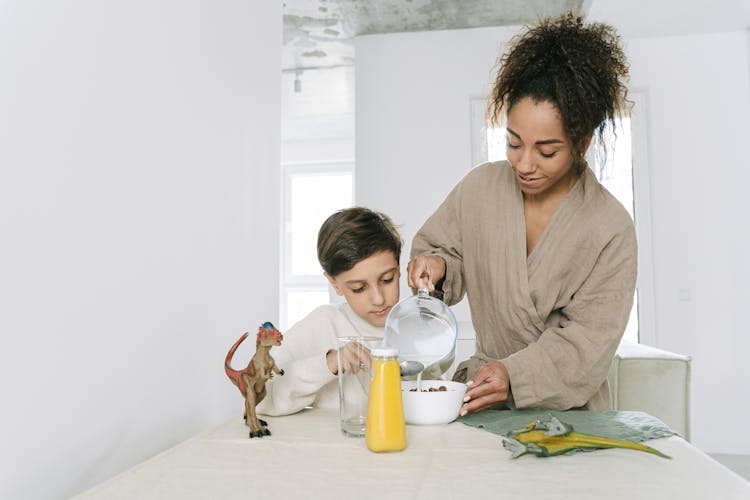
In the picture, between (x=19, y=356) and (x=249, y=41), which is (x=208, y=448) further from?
(x=249, y=41)

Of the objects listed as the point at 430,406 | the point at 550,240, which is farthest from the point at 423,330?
the point at 550,240

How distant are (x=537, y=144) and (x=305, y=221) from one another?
588 cm

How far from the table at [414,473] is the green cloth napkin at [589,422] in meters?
0.03

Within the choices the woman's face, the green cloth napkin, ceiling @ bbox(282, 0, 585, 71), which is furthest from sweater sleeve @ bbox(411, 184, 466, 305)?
ceiling @ bbox(282, 0, 585, 71)

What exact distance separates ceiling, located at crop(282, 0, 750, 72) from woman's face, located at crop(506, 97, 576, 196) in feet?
7.85

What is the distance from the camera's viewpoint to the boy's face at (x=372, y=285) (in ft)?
4.42

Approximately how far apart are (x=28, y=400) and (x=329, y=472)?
1.41 feet

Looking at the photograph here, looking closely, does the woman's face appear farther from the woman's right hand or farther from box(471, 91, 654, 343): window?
box(471, 91, 654, 343): window

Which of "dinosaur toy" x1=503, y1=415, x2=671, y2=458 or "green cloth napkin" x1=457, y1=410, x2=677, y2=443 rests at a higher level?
"dinosaur toy" x1=503, y1=415, x2=671, y2=458

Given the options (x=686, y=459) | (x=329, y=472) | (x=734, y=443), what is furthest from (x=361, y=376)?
(x=734, y=443)

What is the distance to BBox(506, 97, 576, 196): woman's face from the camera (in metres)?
1.16

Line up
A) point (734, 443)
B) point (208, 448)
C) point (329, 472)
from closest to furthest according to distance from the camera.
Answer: point (329, 472) → point (208, 448) → point (734, 443)

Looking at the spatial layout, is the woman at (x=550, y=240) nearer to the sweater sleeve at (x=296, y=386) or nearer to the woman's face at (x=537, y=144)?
the woman's face at (x=537, y=144)

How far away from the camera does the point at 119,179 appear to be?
3.47 feet
